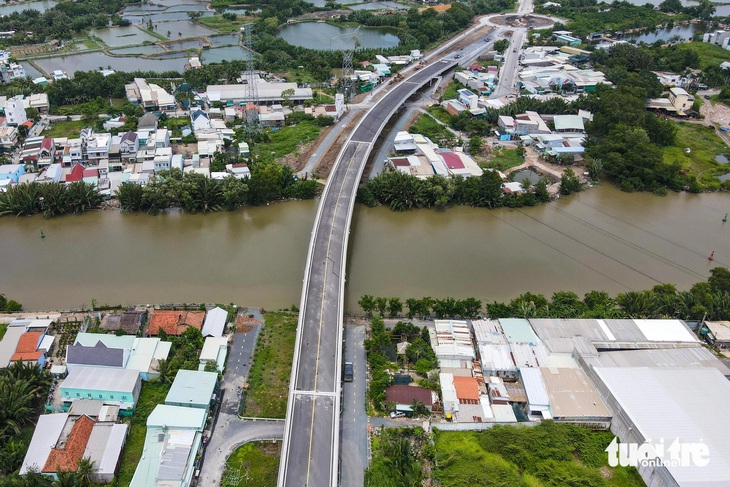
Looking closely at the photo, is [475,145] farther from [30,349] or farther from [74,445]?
[74,445]

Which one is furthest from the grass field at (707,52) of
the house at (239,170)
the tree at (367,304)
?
the tree at (367,304)

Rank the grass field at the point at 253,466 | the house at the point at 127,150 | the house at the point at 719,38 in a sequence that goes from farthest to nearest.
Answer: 1. the house at the point at 719,38
2. the house at the point at 127,150
3. the grass field at the point at 253,466

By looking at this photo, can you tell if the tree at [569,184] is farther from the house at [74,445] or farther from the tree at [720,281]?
the house at [74,445]

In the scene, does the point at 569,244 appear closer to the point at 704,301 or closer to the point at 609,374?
the point at 704,301

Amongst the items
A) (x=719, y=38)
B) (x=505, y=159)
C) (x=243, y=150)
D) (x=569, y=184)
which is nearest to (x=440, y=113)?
(x=505, y=159)

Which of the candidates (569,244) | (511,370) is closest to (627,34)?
(569,244)

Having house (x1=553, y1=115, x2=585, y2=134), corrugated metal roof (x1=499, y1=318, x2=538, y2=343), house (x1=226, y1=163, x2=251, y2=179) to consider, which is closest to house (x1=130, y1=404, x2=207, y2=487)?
corrugated metal roof (x1=499, y1=318, x2=538, y2=343)
